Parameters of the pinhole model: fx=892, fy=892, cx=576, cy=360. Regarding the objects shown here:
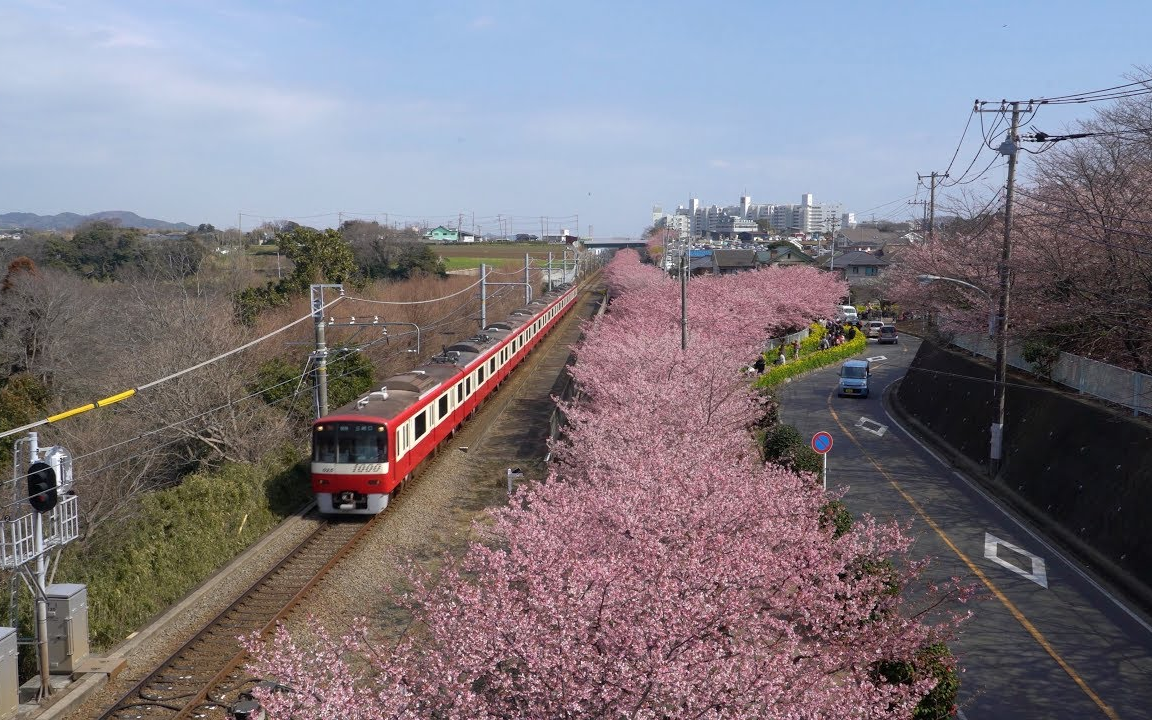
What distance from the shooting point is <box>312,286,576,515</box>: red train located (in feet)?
48.8

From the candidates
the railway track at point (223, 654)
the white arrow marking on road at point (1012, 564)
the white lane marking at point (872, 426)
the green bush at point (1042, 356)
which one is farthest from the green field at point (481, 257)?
the railway track at point (223, 654)

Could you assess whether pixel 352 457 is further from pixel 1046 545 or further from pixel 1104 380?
pixel 1104 380

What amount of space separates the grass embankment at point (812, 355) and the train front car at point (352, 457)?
18.4 metres

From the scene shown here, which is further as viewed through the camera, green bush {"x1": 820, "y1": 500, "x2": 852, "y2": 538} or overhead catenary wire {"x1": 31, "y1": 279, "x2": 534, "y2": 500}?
overhead catenary wire {"x1": 31, "y1": 279, "x2": 534, "y2": 500}

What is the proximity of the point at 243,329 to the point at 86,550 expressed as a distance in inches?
461

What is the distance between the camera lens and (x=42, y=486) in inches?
358

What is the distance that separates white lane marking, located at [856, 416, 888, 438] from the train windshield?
50.3ft

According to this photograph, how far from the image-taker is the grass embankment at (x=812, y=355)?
110 feet

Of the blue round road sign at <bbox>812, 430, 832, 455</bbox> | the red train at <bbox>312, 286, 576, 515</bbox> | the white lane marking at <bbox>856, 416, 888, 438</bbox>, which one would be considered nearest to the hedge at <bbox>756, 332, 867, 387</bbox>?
the white lane marking at <bbox>856, 416, 888, 438</bbox>

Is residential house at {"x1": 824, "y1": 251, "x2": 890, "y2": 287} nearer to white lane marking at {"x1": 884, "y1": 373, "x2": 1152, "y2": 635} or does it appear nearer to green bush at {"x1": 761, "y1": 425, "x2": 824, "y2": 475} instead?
white lane marking at {"x1": 884, "y1": 373, "x2": 1152, "y2": 635}

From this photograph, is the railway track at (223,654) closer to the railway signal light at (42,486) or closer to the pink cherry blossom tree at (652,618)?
the pink cherry blossom tree at (652,618)

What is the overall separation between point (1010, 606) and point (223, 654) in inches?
400

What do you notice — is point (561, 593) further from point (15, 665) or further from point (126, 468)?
point (126, 468)

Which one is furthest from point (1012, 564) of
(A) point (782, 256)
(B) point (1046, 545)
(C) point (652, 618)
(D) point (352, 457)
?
(A) point (782, 256)
